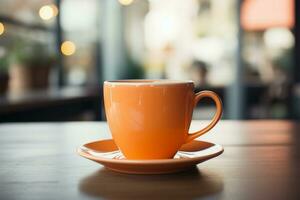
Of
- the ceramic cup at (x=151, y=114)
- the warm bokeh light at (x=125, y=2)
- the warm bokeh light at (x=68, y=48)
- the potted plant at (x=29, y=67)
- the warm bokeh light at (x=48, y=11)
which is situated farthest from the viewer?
the warm bokeh light at (x=125, y=2)

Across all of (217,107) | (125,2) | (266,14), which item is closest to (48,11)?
(125,2)

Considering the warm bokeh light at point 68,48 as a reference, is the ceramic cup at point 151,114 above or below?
below

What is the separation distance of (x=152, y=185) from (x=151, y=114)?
0.36ft

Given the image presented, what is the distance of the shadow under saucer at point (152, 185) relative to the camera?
1.41ft

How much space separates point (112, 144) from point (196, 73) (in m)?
3.91

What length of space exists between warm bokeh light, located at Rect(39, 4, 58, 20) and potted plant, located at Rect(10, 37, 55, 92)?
3.49 ft

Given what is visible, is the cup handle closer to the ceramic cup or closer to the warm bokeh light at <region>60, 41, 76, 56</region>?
the ceramic cup

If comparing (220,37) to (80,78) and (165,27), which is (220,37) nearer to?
(165,27)

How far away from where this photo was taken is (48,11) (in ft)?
13.7

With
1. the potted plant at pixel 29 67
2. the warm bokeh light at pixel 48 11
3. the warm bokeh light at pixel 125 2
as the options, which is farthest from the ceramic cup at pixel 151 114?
the warm bokeh light at pixel 125 2

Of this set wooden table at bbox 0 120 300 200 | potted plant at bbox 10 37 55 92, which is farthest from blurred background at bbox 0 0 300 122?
wooden table at bbox 0 120 300 200

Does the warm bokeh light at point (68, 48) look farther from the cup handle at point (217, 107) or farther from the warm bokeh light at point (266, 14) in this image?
the cup handle at point (217, 107)

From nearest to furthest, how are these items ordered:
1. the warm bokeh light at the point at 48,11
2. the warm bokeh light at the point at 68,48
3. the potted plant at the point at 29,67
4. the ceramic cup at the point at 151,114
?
the ceramic cup at the point at 151,114
the potted plant at the point at 29,67
the warm bokeh light at the point at 48,11
the warm bokeh light at the point at 68,48

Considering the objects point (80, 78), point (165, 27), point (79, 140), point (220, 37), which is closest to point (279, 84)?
point (220, 37)
